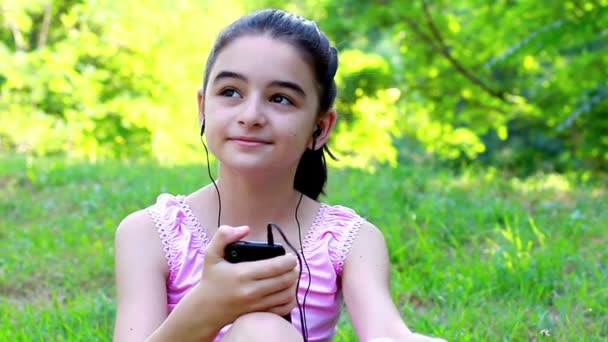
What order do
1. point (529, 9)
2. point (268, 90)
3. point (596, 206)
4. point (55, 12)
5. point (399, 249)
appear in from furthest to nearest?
point (55, 12) → point (529, 9) → point (596, 206) → point (399, 249) → point (268, 90)

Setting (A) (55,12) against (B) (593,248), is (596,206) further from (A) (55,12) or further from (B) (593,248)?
(A) (55,12)

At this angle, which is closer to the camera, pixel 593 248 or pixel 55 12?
pixel 593 248

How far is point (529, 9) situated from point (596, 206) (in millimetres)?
2654

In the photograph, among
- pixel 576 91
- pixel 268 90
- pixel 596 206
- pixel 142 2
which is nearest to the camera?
pixel 268 90

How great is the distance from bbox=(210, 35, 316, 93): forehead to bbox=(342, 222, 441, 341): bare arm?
1.49ft

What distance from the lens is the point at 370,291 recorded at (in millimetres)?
1915

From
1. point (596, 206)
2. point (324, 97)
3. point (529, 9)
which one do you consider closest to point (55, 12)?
point (529, 9)

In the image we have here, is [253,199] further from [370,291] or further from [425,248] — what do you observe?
[425,248]

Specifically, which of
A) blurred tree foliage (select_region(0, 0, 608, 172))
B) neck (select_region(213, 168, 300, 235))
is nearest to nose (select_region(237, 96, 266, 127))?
neck (select_region(213, 168, 300, 235))

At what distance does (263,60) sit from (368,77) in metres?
6.96

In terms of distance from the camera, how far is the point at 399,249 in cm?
346

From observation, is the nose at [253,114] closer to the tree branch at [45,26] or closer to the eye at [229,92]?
the eye at [229,92]

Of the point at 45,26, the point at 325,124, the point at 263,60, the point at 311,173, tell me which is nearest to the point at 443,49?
the point at 311,173

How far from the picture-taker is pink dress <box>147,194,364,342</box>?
1990 mm
